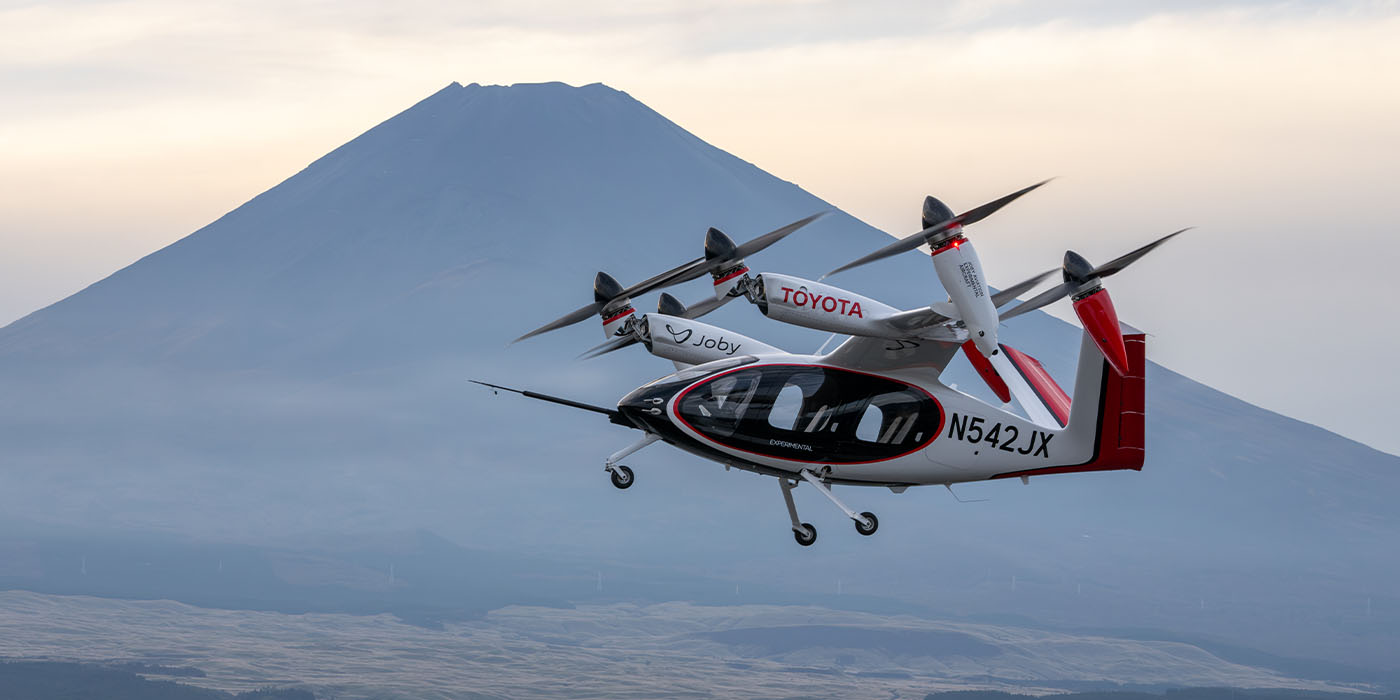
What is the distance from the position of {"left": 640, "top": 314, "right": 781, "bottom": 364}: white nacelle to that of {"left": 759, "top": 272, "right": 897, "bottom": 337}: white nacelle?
7.04m

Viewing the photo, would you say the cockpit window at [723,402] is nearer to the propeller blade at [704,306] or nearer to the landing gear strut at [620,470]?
the landing gear strut at [620,470]

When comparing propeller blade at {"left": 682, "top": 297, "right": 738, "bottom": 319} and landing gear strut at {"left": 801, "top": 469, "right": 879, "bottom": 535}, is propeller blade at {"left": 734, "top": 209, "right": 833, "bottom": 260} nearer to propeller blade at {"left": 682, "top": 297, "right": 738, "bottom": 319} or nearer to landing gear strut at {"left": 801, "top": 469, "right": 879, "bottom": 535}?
propeller blade at {"left": 682, "top": 297, "right": 738, "bottom": 319}

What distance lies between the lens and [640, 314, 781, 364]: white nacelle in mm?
47562

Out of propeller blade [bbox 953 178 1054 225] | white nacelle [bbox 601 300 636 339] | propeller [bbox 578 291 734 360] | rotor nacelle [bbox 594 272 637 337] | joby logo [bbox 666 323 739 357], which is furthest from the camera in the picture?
joby logo [bbox 666 323 739 357]

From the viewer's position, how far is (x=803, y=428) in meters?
43.7

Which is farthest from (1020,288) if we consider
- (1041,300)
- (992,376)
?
(992,376)

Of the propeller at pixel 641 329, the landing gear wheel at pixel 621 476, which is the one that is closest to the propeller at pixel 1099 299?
the propeller at pixel 641 329

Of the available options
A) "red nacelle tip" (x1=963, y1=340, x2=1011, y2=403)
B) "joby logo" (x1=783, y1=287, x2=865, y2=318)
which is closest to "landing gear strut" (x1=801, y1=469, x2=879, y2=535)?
"joby logo" (x1=783, y1=287, x2=865, y2=318)

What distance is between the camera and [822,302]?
131 feet

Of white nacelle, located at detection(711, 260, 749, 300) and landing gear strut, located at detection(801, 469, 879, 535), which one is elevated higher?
white nacelle, located at detection(711, 260, 749, 300)

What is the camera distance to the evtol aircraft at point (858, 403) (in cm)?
4131

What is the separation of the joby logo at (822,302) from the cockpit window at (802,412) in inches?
151

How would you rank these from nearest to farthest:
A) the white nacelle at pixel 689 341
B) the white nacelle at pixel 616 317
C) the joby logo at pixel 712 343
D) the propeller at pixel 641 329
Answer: the propeller at pixel 641 329
the white nacelle at pixel 616 317
the white nacelle at pixel 689 341
the joby logo at pixel 712 343

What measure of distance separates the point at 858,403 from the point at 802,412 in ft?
5.51
